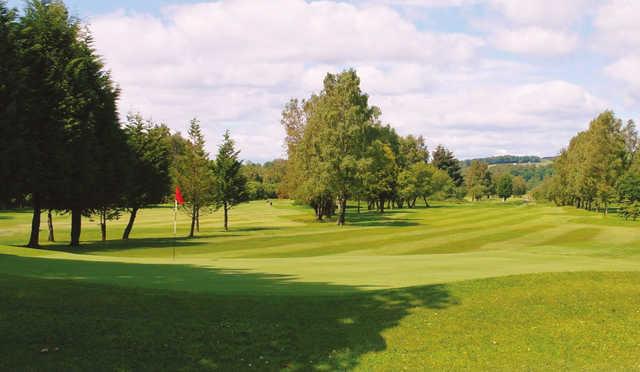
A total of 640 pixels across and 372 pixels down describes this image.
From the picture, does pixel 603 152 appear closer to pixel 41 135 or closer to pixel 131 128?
pixel 131 128

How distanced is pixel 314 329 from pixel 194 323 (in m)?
2.51

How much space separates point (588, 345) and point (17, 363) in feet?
36.0

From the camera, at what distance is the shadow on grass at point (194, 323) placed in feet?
31.3

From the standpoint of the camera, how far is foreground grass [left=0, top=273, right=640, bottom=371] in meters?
9.69

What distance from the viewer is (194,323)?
35.8 feet

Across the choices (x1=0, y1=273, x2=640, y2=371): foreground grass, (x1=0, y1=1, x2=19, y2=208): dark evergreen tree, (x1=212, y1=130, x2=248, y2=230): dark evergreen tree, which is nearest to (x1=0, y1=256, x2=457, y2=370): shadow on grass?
(x1=0, y1=273, x2=640, y2=371): foreground grass

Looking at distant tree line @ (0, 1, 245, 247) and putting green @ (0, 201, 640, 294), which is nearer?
putting green @ (0, 201, 640, 294)

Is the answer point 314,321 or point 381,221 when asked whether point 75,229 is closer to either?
point 314,321

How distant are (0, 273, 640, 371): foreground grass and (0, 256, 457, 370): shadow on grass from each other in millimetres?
23

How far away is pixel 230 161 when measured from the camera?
60156 millimetres

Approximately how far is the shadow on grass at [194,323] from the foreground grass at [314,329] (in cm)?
2

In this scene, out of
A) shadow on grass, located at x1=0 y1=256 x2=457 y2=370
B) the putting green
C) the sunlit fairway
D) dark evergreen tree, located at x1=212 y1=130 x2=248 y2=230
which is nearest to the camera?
shadow on grass, located at x1=0 y1=256 x2=457 y2=370

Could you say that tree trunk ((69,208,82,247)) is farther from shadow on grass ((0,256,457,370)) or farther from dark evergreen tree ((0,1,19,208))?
shadow on grass ((0,256,457,370))

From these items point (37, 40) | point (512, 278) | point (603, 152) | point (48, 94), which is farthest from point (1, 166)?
point (603, 152)
